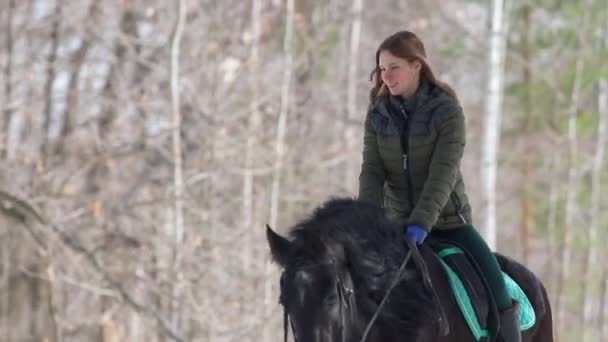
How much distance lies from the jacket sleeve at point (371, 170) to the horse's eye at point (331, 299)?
1.18m

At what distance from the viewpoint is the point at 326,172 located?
22.5m

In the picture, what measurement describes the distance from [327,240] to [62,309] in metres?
12.4

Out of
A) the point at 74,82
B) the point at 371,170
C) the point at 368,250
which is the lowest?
the point at 368,250

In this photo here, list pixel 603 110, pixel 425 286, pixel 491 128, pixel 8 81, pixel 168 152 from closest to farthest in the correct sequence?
pixel 425 286 → pixel 8 81 → pixel 491 128 → pixel 168 152 → pixel 603 110

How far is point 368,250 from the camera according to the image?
17.3ft

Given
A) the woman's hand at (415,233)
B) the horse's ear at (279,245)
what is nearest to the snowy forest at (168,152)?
the woman's hand at (415,233)

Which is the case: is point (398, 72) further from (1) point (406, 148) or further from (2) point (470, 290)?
(2) point (470, 290)

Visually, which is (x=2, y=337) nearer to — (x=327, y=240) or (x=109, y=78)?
(x=109, y=78)

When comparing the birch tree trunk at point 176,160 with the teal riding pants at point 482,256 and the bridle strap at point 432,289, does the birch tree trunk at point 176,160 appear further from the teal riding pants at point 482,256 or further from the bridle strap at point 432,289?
the bridle strap at point 432,289

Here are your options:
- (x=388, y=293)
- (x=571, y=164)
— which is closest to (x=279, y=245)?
(x=388, y=293)

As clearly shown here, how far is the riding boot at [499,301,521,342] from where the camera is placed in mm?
6016

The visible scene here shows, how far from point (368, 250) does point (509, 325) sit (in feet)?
3.78

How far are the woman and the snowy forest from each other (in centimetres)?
581

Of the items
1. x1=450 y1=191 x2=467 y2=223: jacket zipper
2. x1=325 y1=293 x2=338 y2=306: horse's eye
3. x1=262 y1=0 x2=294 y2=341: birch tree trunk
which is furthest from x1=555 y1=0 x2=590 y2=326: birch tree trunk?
x1=325 y1=293 x2=338 y2=306: horse's eye
